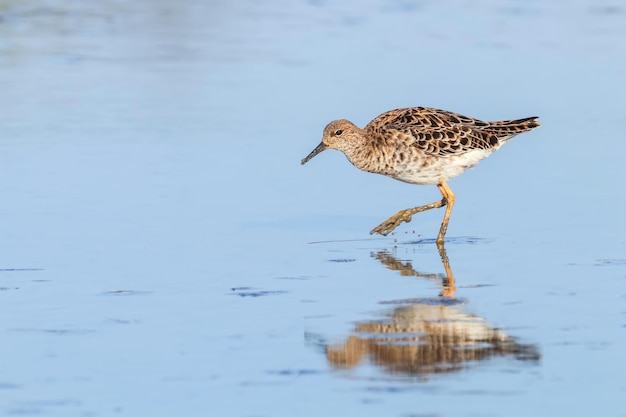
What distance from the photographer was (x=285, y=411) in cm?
652

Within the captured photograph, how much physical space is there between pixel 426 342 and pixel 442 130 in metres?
4.06

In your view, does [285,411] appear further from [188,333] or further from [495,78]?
[495,78]

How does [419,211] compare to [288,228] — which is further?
[419,211]

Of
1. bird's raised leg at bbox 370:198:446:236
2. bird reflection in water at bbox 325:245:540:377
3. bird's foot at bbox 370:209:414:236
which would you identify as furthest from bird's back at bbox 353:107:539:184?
bird reflection in water at bbox 325:245:540:377

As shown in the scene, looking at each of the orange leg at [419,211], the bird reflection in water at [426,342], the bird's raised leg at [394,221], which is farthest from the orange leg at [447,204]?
the bird reflection in water at [426,342]

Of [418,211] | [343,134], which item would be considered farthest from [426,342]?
[343,134]

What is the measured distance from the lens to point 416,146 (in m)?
11.3

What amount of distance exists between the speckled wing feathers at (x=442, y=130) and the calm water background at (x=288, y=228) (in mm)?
512

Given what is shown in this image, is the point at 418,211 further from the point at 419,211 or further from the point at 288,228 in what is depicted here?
the point at 288,228

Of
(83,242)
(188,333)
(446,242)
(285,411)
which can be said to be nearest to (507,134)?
(446,242)

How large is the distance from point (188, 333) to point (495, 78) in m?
8.48

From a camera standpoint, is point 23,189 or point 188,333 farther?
point 23,189

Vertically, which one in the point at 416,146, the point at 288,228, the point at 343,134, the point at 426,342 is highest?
the point at 343,134

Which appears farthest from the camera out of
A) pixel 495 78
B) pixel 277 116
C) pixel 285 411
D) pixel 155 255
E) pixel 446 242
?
pixel 495 78
